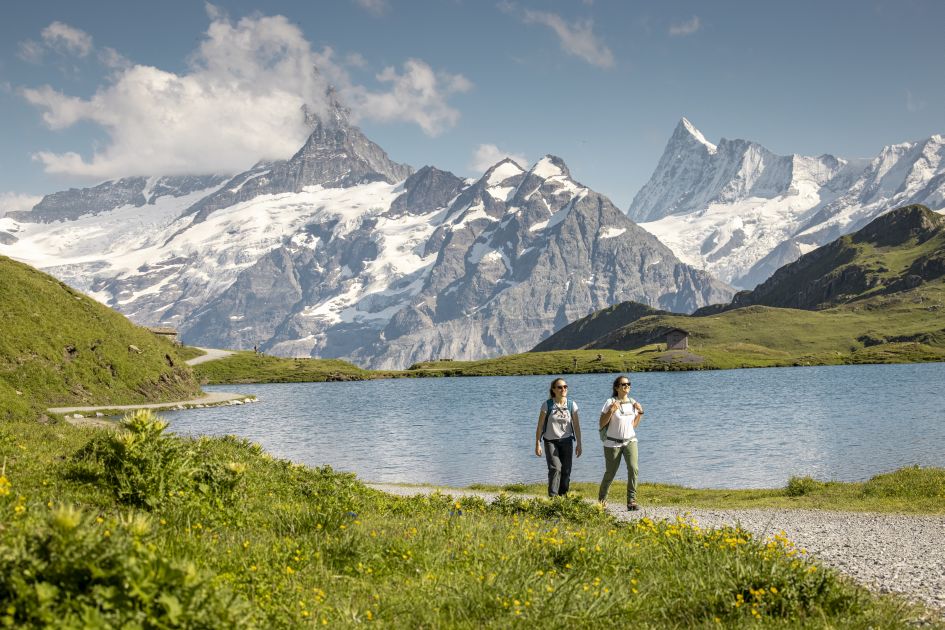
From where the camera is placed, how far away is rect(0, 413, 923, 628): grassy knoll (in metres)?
6.27

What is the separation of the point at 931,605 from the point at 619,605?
211 inches

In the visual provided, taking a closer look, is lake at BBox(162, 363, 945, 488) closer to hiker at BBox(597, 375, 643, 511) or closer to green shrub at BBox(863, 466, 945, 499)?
green shrub at BBox(863, 466, 945, 499)

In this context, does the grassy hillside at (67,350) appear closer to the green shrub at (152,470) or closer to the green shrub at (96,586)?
the green shrub at (152,470)

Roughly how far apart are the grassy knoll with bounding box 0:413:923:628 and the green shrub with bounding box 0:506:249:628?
17 millimetres

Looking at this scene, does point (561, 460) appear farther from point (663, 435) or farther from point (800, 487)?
point (663, 435)

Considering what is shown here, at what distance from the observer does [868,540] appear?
1723 centimetres

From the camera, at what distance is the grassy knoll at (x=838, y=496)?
23375mm

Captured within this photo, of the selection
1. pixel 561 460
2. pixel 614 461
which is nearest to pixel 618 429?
pixel 614 461

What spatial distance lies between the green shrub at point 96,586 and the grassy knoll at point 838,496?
17465 millimetres

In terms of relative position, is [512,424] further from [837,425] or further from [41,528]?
[41,528]

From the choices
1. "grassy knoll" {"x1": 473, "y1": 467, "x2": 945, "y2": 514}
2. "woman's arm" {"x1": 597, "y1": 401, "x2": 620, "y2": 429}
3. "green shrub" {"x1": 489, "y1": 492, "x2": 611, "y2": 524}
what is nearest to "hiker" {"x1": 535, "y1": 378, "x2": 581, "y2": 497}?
"woman's arm" {"x1": 597, "y1": 401, "x2": 620, "y2": 429}

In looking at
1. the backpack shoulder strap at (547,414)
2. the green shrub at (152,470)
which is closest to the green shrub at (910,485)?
the backpack shoulder strap at (547,414)

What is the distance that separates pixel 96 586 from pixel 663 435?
193 ft

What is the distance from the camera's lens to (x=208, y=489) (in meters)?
13.1
